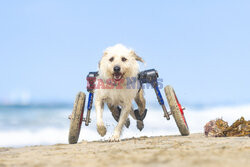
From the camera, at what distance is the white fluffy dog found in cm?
747

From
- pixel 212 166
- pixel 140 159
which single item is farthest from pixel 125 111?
pixel 212 166

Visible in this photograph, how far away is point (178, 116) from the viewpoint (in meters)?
8.75

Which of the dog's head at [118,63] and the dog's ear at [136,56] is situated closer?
the dog's head at [118,63]

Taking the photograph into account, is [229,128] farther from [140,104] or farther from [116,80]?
[116,80]

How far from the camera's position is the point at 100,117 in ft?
25.3

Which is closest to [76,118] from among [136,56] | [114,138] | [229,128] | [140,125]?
[114,138]

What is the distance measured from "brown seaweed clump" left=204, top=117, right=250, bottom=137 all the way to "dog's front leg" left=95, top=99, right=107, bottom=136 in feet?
8.40

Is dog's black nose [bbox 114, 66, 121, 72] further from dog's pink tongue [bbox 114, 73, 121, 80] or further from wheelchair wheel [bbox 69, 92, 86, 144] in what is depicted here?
wheelchair wheel [bbox 69, 92, 86, 144]

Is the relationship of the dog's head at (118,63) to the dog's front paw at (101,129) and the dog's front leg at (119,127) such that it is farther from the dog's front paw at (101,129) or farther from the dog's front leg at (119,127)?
the dog's front paw at (101,129)

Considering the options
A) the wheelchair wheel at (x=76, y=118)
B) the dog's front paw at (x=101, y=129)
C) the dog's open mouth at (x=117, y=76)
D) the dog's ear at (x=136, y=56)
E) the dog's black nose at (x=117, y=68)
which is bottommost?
the dog's front paw at (x=101, y=129)

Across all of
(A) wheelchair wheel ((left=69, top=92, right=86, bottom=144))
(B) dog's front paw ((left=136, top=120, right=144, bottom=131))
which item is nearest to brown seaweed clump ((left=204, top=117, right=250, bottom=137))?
(B) dog's front paw ((left=136, top=120, right=144, bottom=131))

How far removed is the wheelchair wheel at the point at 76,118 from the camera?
8281 millimetres

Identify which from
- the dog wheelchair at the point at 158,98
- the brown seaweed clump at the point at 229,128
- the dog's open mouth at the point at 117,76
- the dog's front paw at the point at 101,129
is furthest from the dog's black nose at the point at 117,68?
the brown seaweed clump at the point at 229,128

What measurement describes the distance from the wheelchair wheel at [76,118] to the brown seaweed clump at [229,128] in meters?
3.29
